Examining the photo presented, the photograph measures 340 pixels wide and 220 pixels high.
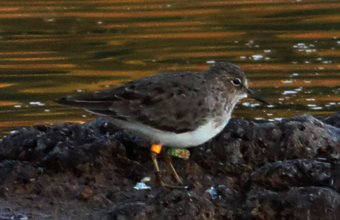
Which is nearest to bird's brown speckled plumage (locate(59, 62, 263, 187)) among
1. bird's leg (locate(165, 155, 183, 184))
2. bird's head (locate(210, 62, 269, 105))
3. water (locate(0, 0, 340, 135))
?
bird's leg (locate(165, 155, 183, 184))

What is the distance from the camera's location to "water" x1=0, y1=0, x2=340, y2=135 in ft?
41.9

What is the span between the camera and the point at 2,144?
29.5 ft

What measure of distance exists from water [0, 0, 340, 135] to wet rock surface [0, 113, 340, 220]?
2.66 m

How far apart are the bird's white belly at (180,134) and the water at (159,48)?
3110mm

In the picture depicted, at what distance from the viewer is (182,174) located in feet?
28.7

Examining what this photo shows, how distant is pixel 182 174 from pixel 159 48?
24.0ft

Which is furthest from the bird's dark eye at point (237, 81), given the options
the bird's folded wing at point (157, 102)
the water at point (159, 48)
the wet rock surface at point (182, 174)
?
the water at point (159, 48)

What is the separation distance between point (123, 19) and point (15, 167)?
10.3 meters

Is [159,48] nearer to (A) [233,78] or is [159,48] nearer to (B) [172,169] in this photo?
(A) [233,78]

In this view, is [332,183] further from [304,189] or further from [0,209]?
[0,209]

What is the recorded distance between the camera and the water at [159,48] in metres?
12.8

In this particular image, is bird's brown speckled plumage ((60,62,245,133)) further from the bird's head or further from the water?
the water

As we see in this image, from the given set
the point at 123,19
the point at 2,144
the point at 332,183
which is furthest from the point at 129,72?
the point at 332,183

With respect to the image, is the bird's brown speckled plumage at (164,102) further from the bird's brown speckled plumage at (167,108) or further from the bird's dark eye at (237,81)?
the bird's dark eye at (237,81)
